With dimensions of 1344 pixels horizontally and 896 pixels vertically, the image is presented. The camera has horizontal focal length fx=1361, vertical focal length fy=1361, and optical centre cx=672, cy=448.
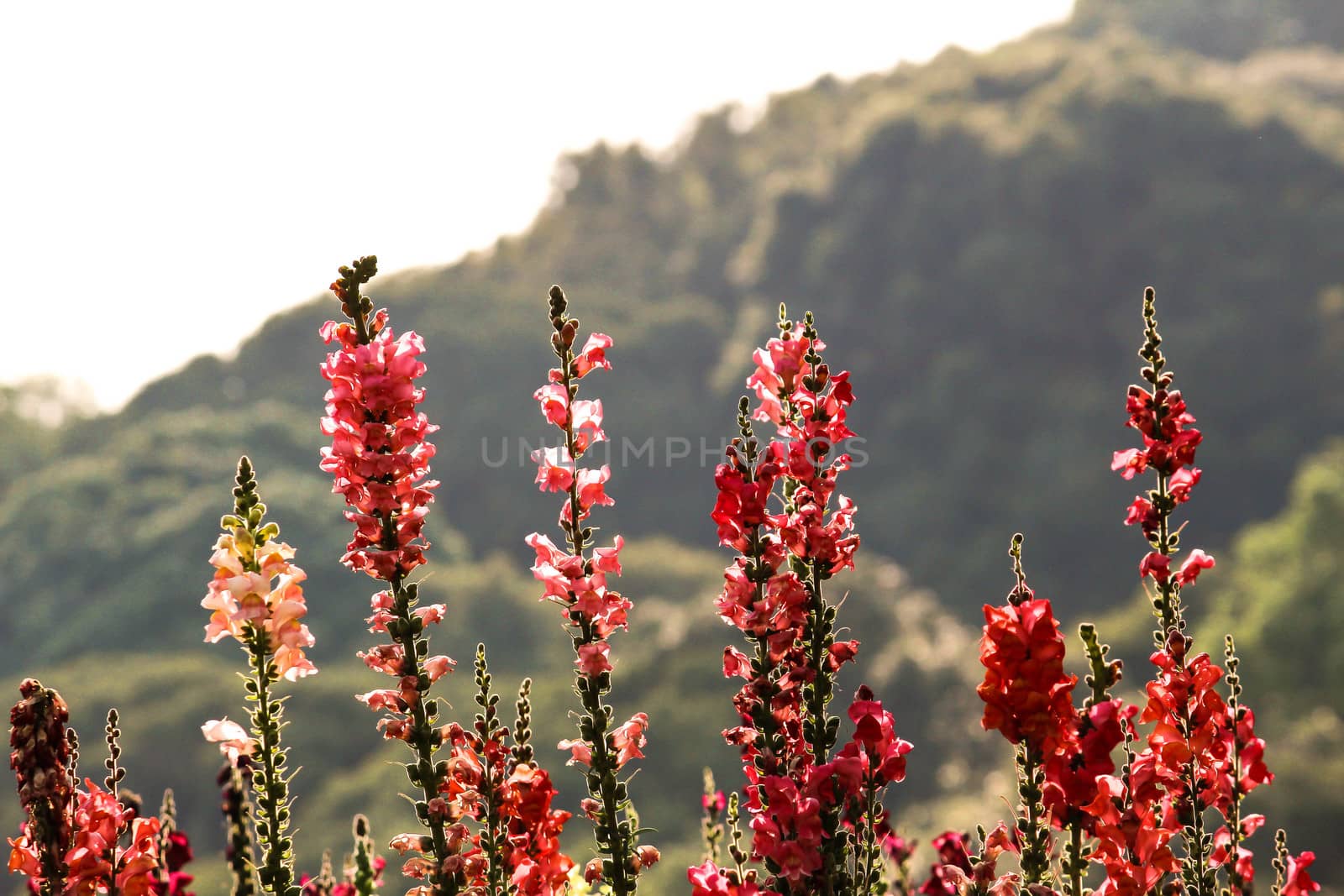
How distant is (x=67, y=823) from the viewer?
143 inches

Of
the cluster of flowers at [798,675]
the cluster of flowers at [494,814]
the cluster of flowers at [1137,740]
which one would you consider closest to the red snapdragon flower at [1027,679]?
the cluster of flowers at [1137,740]

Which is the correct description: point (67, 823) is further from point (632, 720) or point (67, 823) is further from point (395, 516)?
point (632, 720)

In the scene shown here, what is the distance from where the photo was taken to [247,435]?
9250 centimetres

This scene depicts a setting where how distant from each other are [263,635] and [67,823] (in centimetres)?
71

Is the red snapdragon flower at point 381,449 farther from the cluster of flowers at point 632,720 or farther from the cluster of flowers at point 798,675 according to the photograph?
the cluster of flowers at point 798,675

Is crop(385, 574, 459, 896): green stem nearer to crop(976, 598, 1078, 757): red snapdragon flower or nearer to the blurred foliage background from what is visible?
crop(976, 598, 1078, 757): red snapdragon flower

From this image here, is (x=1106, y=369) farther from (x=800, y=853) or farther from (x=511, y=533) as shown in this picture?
(x=800, y=853)

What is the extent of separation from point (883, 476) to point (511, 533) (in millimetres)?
30411

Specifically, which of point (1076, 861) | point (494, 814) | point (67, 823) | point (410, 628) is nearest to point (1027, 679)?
point (1076, 861)

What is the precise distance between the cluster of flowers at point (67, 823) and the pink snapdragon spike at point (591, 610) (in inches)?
43.5

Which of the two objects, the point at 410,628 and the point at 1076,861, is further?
the point at 410,628

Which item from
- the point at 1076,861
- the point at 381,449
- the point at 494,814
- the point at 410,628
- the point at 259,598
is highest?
the point at 381,449

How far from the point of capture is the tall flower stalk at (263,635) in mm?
3557

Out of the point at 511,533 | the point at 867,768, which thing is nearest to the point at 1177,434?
the point at 867,768
